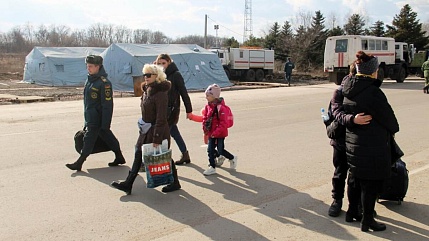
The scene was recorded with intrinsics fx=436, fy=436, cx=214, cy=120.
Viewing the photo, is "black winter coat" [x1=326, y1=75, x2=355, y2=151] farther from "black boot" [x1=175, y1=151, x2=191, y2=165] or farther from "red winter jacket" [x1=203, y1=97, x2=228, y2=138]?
"black boot" [x1=175, y1=151, x2=191, y2=165]

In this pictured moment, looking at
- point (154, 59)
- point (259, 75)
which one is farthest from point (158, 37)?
point (154, 59)

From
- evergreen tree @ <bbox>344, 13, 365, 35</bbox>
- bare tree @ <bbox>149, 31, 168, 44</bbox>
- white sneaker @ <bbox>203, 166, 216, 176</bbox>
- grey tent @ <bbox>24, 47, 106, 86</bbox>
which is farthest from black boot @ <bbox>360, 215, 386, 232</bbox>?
bare tree @ <bbox>149, 31, 168, 44</bbox>

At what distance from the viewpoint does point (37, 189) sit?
5379 mm

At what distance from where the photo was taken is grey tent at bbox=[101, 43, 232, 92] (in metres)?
25.0

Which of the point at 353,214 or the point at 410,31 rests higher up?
the point at 410,31

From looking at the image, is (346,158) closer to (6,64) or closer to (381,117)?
(381,117)

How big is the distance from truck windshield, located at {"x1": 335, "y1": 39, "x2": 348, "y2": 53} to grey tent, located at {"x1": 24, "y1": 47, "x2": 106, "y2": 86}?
1641 cm

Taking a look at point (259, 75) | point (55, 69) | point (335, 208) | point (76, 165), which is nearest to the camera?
point (335, 208)

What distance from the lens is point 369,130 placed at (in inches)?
152

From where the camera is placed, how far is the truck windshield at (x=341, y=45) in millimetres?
25703

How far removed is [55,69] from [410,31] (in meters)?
40.4

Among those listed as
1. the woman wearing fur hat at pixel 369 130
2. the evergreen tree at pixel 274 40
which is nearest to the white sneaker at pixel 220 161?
the woman wearing fur hat at pixel 369 130

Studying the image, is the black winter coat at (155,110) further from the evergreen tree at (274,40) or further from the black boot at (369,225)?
the evergreen tree at (274,40)

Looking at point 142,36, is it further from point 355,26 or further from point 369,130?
point 369,130
